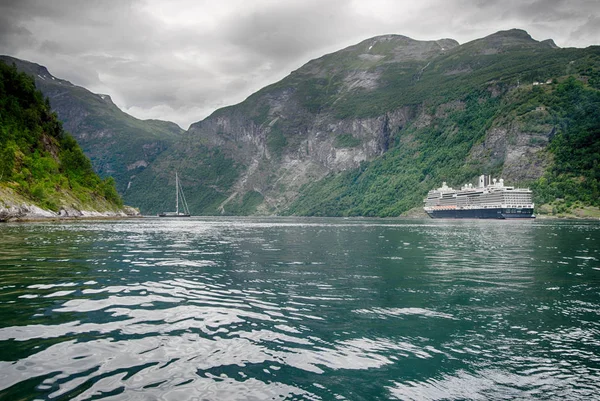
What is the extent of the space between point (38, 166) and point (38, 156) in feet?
27.0

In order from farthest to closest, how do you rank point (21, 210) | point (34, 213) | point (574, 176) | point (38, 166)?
1. point (574, 176)
2. point (38, 166)
3. point (34, 213)
4. point (21, 210)

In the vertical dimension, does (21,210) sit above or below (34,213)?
above

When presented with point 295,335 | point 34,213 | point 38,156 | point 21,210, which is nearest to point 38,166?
point 38,156

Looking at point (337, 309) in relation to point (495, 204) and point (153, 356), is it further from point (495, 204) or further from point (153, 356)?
point (495, 204)

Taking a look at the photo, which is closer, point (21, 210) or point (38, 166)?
point (21, 210)

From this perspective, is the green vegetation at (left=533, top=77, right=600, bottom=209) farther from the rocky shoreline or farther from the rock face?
the rock face

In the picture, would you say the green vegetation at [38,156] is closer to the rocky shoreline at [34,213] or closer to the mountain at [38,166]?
the mountain at [38,166]

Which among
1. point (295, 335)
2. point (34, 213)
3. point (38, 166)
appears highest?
point (38, 166)

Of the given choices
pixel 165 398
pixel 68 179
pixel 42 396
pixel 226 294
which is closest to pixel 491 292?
pixel 226 294

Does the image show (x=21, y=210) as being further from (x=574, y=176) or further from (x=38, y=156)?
(x=574, y=176)

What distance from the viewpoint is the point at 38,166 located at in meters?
117

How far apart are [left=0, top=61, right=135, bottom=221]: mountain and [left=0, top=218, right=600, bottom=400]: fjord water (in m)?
95.6

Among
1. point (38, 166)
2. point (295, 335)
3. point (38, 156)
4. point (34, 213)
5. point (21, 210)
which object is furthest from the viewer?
point (38, 156)

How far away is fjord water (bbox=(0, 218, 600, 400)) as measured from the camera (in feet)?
26.1
